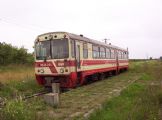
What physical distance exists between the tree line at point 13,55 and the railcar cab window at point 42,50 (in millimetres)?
22470

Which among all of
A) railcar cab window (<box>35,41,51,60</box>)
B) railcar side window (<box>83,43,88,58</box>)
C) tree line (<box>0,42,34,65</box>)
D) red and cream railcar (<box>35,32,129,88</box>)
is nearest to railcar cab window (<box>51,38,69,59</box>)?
red and cream railcar (<box>35,32,129,88</box>)

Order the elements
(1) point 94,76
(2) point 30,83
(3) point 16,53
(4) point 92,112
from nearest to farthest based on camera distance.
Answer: (4) point 92,112 → (2) point 30,83 → (1) point 94,76 → (3) point 16,53

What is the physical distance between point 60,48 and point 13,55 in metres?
25.0

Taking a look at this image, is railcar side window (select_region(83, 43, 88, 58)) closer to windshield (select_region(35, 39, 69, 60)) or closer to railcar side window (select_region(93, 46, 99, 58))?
railcar side window (select_region(93, 46, 99, 58))

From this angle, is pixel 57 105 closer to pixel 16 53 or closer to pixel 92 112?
pixel 92 112

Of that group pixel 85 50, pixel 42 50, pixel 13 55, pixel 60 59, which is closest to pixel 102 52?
pixel 85 50

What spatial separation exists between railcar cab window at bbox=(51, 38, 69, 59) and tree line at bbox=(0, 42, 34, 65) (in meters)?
23.3

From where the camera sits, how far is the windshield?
51.2ft

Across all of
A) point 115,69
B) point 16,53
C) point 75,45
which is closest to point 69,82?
point 75,45

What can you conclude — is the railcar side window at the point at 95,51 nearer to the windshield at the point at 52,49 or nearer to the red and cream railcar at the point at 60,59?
the red and cream railcar at the point at 60,59

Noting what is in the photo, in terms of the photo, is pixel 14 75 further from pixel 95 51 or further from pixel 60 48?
pixel 60 48

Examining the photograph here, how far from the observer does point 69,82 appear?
50.7ft

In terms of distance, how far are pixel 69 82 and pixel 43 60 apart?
1856mm

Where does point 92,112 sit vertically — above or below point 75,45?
below
